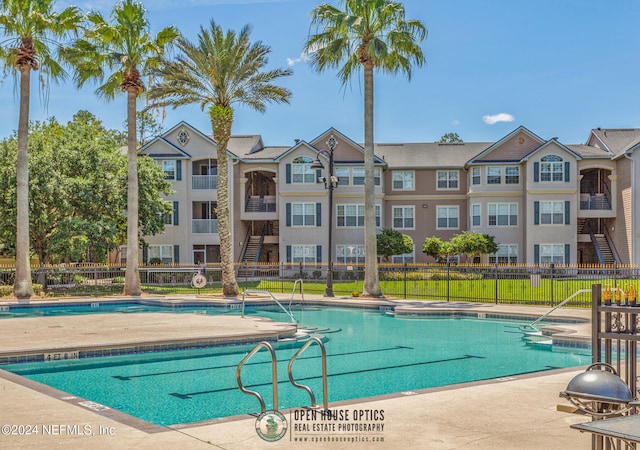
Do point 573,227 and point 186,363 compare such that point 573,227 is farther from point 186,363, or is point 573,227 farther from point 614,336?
point 614,336

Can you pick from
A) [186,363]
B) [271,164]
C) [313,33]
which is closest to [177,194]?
[271,164]

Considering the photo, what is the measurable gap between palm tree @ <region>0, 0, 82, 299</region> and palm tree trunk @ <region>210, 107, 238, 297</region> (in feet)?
22.0

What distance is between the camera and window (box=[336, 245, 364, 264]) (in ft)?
145

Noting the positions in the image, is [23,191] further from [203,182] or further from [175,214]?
[203,182]

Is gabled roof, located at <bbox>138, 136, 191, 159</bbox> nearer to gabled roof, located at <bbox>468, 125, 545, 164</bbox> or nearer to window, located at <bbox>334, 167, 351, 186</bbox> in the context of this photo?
window, located at <bbox>334, 167, 351, 186</bbox>

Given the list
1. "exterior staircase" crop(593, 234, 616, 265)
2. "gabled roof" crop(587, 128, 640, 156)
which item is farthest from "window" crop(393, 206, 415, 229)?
"gabled roof" crop(587, 128, 640, 156)

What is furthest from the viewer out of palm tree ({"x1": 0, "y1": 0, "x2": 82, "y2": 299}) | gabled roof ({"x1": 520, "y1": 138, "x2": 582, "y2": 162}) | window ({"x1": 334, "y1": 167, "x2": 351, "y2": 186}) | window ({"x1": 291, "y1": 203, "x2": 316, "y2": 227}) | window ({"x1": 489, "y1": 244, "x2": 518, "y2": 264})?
window ({"x1": 334, "y1": 167, "x2": 351, "y2": 186})

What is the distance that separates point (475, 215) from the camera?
145ft

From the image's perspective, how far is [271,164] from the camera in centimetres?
4472

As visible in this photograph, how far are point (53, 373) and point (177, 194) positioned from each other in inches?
1268

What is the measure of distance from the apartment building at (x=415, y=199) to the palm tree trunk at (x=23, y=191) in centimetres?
1701

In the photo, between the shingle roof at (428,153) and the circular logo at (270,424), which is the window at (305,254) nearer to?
the shingle roof at (428,153)

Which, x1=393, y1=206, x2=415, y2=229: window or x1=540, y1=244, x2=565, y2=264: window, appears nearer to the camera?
x1=540, y1=244, x2=565, y2=264: window

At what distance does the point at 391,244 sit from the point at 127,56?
61.9 feet
